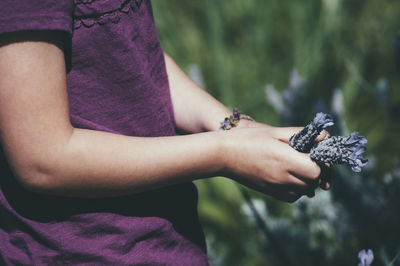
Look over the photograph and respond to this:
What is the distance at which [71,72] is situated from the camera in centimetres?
46

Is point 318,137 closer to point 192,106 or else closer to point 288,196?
point 288,196

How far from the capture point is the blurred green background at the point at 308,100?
90 cm

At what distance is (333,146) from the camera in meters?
0.42

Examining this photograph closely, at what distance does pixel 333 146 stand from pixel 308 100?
73cm

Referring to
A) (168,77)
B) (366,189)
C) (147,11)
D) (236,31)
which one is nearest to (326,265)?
(366,189)

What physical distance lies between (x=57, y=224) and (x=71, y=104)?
14 cm

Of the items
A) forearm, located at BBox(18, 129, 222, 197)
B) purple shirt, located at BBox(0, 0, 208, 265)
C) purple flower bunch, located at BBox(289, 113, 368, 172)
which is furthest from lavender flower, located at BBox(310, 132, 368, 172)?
purple shirt, located at BBox(0, 0, 208, 265)

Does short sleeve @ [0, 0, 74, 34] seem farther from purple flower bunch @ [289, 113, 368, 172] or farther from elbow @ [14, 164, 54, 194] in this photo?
purple flower bunch @ [289, 113, 368, 172]

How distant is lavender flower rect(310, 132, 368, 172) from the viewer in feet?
1.36

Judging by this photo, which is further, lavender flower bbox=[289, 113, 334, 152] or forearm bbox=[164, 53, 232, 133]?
forearm bbox=[164, 53, 232, 133]

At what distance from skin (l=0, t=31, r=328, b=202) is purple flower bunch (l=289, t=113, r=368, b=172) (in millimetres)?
16

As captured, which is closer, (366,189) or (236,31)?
(366,189)

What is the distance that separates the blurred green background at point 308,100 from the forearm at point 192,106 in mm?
221

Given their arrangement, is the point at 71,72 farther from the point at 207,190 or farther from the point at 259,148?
the point at 207,190
